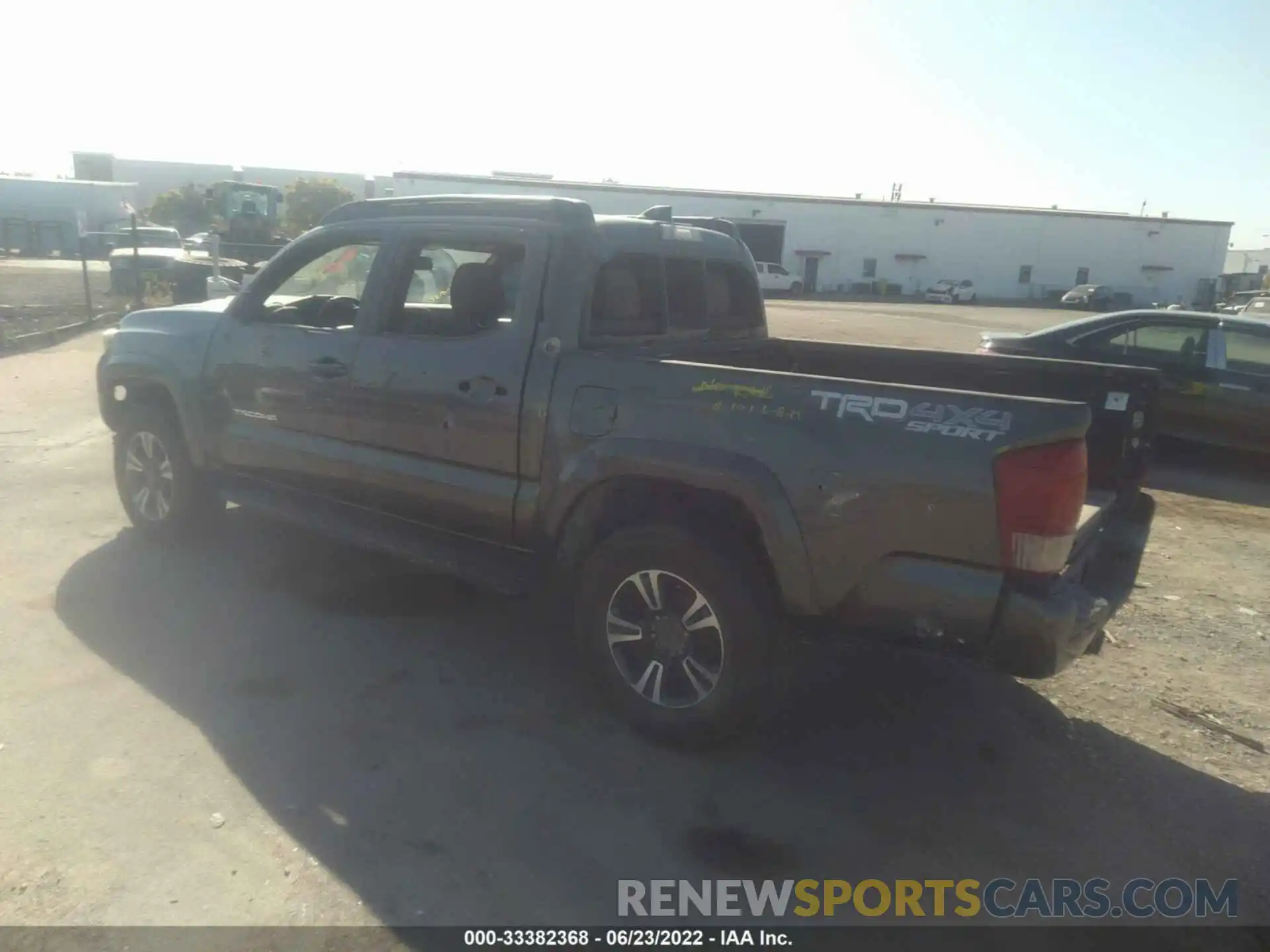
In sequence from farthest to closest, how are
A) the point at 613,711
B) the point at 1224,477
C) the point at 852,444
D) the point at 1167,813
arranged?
the point at 1224,477, the point at 613,711, the point at 1167,813, the point at 852,444

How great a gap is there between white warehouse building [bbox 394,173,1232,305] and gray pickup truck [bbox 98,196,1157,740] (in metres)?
54.6

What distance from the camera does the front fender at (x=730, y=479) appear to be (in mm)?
3529

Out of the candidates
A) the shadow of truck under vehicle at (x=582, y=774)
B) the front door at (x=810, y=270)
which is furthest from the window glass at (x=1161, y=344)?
the front door at (x=810, y=270)

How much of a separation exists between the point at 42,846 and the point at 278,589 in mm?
2370

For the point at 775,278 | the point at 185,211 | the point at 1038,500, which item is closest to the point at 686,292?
the point at 1038,500

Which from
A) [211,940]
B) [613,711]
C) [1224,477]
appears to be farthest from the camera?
[1224,477]

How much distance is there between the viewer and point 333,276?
530 cm

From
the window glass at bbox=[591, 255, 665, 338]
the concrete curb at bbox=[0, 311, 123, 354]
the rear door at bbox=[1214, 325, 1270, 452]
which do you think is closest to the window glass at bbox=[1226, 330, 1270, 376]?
the rear door at bbox=[1214, 325, 1270, 452]

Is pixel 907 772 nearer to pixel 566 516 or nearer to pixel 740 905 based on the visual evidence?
pixel 740 905

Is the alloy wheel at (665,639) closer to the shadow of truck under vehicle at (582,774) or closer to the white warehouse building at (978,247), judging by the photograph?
the shadow of truck under vehicle at (582,774)

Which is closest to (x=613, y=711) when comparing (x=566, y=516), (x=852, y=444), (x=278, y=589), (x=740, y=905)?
(x=566, y=516)

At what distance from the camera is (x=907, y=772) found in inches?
153

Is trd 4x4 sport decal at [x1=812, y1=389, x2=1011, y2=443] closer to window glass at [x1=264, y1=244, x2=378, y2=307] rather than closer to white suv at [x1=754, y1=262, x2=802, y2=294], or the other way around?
window glass at [x1=264, y1=244, x2=378, y2=307]

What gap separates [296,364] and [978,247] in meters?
62.7
